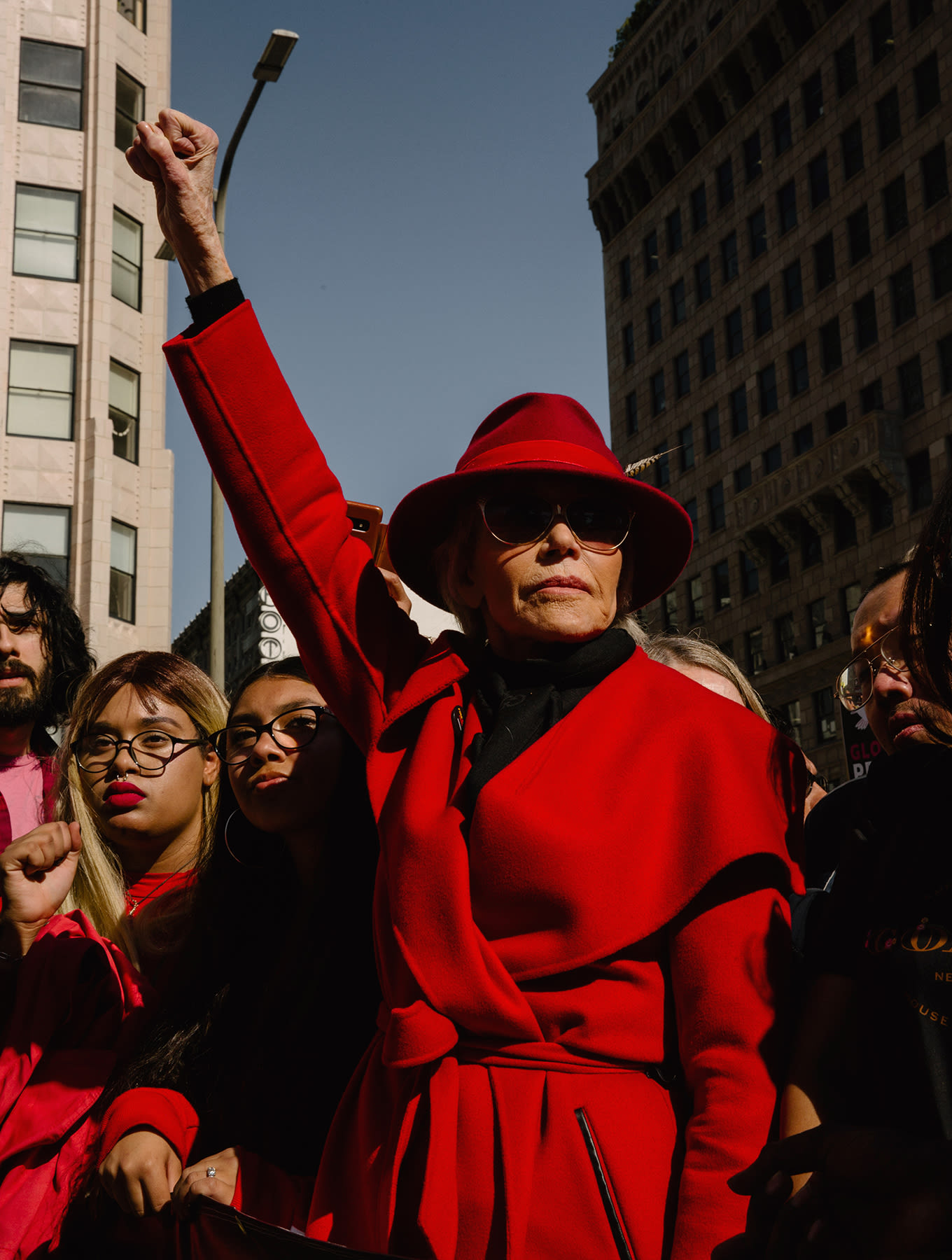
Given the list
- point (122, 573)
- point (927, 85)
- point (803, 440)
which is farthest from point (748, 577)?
point (122, 573)

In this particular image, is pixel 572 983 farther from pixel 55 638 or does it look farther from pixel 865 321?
pixel 865 321

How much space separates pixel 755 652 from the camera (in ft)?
142

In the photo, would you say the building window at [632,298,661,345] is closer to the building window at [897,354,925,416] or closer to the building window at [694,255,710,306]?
the building window at [694,255,710,306]

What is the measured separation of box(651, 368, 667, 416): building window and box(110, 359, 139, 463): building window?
26.1m

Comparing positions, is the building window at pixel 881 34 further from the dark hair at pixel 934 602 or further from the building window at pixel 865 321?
the dark hair at pixel 934 602

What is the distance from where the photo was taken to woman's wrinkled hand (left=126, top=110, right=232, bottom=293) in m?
2.57

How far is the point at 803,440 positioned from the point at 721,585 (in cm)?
585

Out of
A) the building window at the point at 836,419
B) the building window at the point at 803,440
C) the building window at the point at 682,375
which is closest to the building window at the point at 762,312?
the building window at the point at 682,375

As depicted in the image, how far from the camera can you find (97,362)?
27.1 m

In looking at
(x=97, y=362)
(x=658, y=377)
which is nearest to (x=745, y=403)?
(x=658, y=377)

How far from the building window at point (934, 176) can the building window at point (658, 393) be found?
44.2 ft

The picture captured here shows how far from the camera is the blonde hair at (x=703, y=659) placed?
415cm

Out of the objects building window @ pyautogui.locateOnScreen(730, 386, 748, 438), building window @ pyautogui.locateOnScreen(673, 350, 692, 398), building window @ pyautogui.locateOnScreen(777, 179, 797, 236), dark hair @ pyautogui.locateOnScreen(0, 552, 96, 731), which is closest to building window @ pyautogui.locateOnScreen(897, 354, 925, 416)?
building window @ pyautogui.locateOnScreen(730, 386, 748, 438)

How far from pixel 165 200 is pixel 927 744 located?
5.76ft
